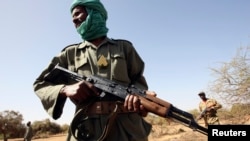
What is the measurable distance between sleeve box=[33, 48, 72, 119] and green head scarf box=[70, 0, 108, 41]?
31cm

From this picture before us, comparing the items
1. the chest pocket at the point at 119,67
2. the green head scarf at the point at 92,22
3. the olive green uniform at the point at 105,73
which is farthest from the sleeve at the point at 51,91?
the chest pocket at the point at 119,67

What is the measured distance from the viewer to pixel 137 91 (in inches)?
92.7

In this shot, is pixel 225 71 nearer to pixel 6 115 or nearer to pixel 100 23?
pixel 100 23

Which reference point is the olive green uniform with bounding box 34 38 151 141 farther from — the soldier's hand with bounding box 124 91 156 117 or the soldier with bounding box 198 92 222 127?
the soldier with bounding box 198 92 222 127

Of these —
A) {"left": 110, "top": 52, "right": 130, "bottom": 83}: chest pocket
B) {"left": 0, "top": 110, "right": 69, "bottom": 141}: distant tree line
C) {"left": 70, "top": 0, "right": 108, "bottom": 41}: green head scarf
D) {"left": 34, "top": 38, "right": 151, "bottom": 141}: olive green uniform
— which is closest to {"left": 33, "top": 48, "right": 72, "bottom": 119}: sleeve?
{"left": 34, "top": 38, "right": 151, "bottom": 141}: olive green uniform

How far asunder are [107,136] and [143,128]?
0.36 m

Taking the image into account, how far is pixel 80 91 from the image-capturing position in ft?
7.55

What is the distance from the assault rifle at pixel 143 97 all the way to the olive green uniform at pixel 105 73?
0.29 ft

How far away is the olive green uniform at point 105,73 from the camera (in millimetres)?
2389

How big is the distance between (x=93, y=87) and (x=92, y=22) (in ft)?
2.23

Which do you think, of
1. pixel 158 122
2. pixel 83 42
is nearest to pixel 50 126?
pixel 158 122

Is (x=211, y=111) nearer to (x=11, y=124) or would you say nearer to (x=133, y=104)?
(x=133, y=104)

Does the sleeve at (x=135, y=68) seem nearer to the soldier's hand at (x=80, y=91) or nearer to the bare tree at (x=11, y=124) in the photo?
the soldier's hand at (x=80, y=91)

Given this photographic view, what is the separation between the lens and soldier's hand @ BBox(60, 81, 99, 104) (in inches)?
90.5
